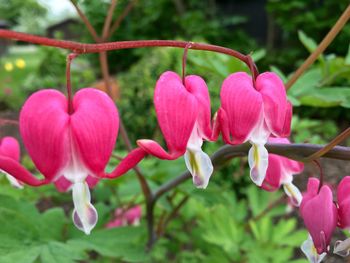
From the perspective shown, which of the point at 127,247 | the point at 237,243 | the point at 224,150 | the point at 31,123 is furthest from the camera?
the point at 237,243

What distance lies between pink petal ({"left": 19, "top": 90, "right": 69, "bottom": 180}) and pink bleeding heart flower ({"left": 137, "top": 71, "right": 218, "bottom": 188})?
0.10 metres

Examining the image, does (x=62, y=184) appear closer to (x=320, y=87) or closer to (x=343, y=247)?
(x=343, y=247)

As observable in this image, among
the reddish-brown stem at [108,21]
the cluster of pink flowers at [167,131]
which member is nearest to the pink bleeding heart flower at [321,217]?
the cluster of pink flowers at [167,131]

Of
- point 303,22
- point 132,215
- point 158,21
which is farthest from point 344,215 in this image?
point 158,21

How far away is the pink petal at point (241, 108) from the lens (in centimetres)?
65

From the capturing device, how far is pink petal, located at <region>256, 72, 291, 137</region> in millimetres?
661

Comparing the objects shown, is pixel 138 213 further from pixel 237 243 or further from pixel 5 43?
pixel 5 43

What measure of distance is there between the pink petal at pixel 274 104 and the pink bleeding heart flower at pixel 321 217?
12 cm

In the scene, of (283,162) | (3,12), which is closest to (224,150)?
(283,162)

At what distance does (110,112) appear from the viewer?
0.62 metres

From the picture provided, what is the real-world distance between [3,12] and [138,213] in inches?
1373

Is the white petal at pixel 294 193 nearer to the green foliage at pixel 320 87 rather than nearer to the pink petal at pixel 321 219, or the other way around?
the pink petal at pixel 321 219

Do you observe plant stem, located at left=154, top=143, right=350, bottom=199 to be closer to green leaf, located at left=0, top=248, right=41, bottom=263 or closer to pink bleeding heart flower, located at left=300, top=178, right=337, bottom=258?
pink bleeding heart flower, located at left=300, top=178, right=337, bottom=258

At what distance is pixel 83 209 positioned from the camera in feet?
2.11
